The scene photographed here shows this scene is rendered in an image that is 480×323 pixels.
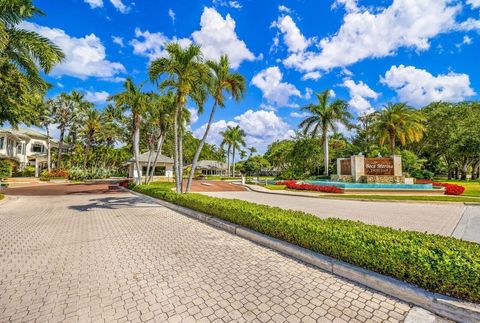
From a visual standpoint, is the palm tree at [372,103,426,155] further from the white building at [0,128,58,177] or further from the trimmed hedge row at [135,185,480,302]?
the white building at [0,128,58,177]

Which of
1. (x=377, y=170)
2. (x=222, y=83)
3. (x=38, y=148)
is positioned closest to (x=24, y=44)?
(x=222, y=83)

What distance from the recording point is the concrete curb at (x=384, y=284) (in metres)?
3.12

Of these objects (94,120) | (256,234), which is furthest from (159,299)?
(94,120)

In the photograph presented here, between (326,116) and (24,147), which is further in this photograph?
(24,147)

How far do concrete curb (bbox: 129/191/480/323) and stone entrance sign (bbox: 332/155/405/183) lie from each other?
2060 cm

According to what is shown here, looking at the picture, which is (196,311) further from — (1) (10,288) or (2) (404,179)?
(2) (404,179)

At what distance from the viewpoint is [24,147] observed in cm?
3916

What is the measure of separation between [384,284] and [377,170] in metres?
23.0

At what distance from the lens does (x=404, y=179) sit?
2288 cm

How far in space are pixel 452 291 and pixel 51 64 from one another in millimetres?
16802

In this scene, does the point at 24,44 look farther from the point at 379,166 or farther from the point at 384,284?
the point at 379,166

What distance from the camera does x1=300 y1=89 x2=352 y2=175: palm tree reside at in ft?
96.3

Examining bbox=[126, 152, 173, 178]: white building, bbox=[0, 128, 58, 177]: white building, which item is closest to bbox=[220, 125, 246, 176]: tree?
bbox=[126, 152, 173, 178]: white building

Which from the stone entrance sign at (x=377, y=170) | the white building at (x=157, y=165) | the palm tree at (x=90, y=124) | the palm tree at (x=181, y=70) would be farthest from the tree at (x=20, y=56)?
the palm tree at (x=90, y=124)
